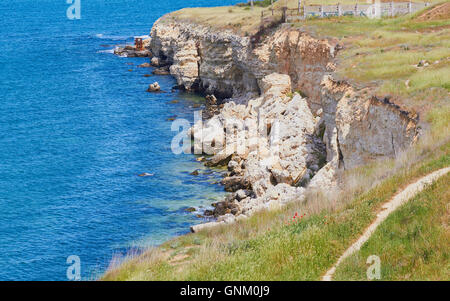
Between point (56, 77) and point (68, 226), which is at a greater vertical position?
point (56, 77)

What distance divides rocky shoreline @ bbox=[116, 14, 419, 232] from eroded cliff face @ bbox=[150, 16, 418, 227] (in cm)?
8

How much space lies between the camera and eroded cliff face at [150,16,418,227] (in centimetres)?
3381

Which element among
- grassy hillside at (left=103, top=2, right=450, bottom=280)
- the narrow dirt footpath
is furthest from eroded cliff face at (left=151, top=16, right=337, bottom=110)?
the narrow dirt footpath

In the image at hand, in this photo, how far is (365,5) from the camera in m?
65.9

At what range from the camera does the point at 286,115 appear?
53.6 metres

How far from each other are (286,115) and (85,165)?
19.1m

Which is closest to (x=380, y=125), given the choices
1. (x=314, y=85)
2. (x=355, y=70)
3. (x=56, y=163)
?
(x=355, y=70)

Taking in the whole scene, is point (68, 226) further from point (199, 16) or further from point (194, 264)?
point (199, 16)

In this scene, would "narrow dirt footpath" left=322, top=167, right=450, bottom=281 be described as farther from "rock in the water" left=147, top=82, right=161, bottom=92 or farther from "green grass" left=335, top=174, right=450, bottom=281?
"rock in the water" left=147, top=82, right=161, bottom=92

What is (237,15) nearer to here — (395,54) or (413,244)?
(395,54)

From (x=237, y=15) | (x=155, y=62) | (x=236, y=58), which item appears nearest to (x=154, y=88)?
(x=236, y=58)

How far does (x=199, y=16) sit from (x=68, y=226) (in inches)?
2316

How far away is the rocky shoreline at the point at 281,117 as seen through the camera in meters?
33.7

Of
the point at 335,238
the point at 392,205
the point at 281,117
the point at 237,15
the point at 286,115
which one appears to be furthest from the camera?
the point at 237,15
